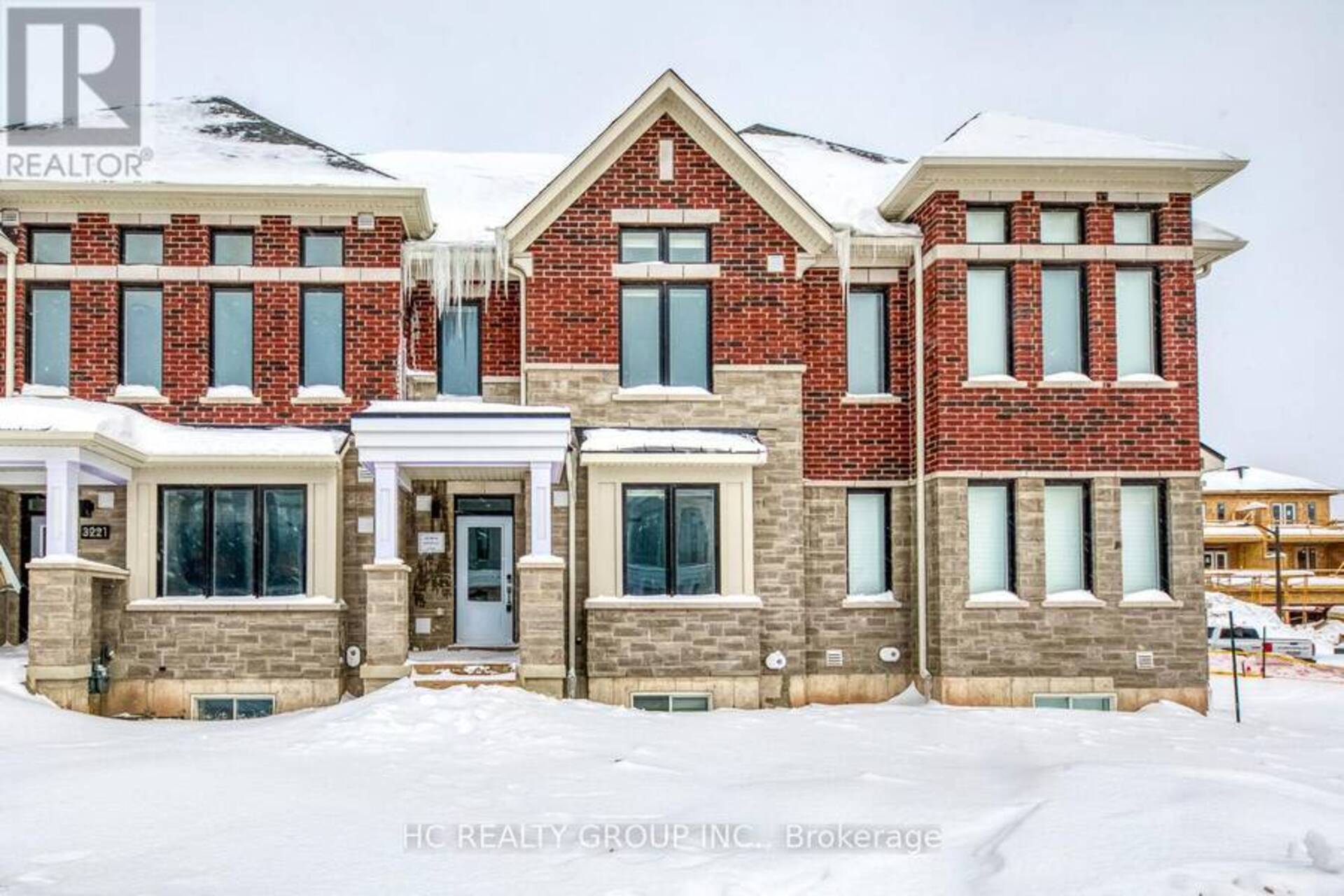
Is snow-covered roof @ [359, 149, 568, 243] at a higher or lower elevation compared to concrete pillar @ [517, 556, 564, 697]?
higher

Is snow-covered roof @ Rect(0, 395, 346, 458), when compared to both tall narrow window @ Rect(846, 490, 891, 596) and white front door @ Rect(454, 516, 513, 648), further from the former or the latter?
tall narrow window @ Rect(846, 490, 891, 596)

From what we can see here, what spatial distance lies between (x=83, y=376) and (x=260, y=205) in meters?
3.01

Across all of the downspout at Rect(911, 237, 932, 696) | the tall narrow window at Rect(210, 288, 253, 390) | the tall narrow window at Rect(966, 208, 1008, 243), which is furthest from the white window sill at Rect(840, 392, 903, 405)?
the tall narrow window at Rect(210, 288, 253, 390)

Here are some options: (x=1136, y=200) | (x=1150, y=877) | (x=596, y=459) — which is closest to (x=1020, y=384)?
(x=1136, y=200)

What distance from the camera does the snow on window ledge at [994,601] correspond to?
48.6ft

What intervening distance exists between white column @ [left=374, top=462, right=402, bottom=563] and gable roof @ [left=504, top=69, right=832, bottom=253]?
345cm

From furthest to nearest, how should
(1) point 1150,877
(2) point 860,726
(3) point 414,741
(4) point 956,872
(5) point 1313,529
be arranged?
(5) point 1313,529
(2) point 860,726
(3) point 414,741
(4) point 956,872
(1) point 1150,877

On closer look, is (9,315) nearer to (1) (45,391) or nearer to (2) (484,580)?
(1) (45,391)

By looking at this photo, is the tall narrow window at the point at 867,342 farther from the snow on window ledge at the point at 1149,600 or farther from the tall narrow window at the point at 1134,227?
the snow on window ledge at the point at 1149,600

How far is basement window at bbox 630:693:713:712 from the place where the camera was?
14.7 meters

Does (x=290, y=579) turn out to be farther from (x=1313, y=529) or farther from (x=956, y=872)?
(x=1313, y=529)

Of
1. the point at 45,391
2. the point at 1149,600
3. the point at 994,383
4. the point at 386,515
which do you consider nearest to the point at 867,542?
the point at 994,383

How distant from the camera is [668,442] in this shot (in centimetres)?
1491

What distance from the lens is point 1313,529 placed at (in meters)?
58.2
